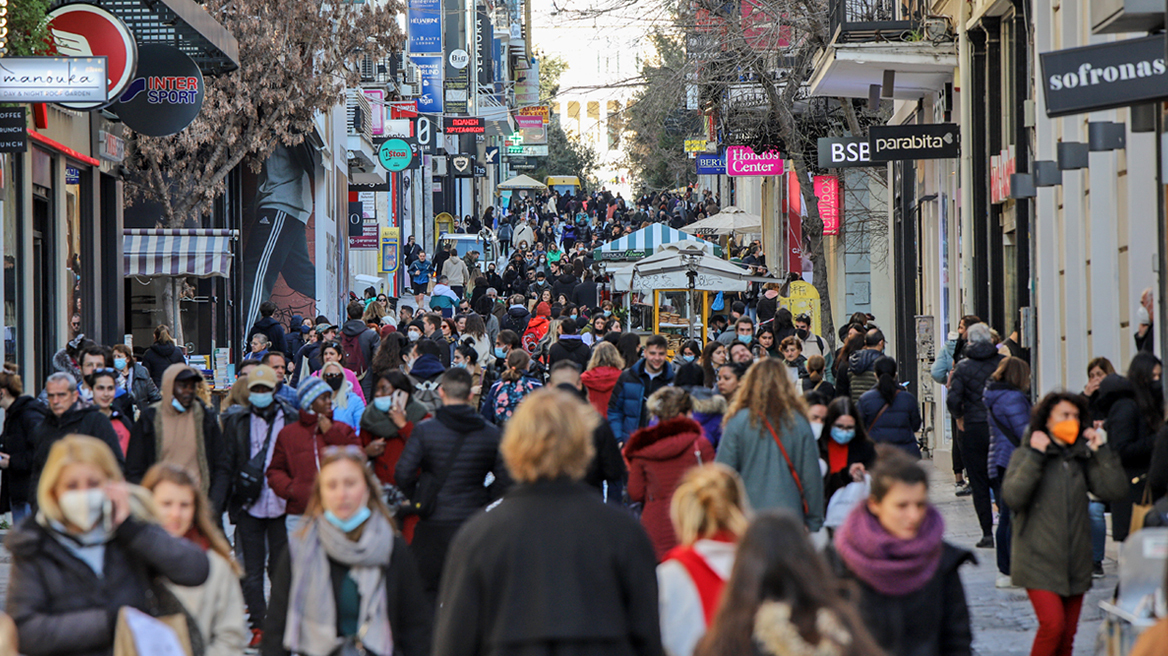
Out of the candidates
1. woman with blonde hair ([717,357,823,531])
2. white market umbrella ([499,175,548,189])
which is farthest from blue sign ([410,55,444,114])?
woman with blonde hair ([717,357,823,531])

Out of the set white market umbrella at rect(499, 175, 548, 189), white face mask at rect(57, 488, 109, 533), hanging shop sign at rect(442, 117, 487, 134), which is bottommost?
white face mask at rect(57, 488, 109, 533)

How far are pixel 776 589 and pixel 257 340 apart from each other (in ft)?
48.6

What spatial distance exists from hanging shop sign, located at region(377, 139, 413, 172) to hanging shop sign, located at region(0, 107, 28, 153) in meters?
28.9

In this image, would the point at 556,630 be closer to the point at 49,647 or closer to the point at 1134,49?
the point at 49,647

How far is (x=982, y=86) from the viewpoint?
17.5 meters

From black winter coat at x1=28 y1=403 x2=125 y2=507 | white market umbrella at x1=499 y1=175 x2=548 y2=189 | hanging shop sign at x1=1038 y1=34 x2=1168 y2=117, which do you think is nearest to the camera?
hanging shop sign at x1=1038 y1=34 x2=1168 y2=117

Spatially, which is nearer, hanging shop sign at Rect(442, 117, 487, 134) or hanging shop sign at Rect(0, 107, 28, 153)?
hanging shop sign at Rect(0, 107, 28, 153)

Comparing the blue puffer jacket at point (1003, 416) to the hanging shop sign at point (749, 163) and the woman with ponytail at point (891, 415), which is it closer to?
the woman with ponytail at point (891, 415)

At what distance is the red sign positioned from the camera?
31.1 meters

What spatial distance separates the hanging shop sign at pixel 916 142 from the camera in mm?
17734

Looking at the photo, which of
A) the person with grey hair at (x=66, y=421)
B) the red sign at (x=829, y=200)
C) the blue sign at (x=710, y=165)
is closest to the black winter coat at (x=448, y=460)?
the person with grey hair at (x=66, y=421)

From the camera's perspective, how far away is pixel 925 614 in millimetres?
A: 4988

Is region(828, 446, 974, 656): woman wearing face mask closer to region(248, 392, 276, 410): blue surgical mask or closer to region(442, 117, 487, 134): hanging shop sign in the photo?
region(248, 392, 276, 410): blue surgical mask

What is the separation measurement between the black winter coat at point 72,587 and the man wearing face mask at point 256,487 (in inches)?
169
